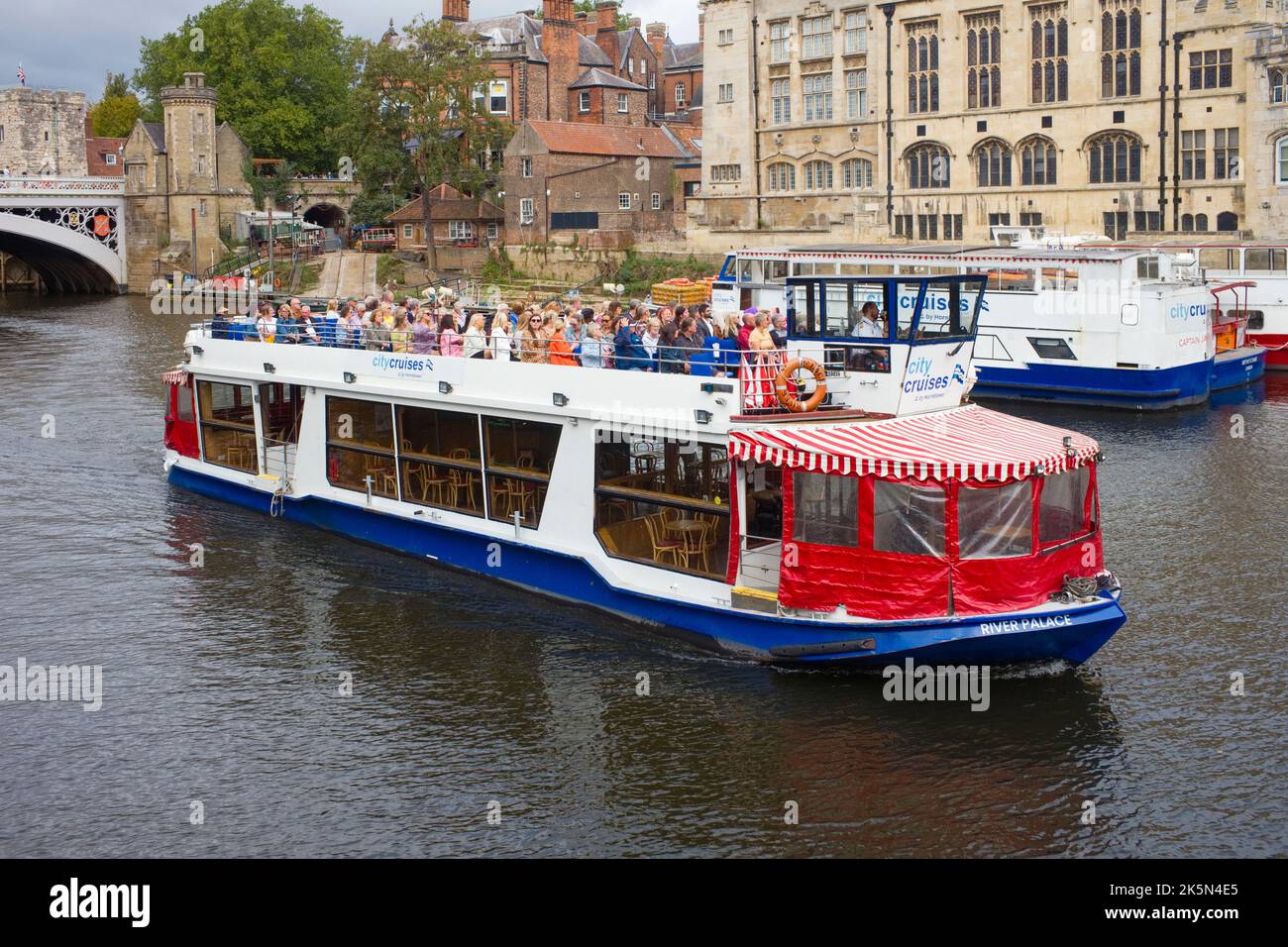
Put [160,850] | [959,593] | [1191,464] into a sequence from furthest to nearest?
[1191,464], [959,593], [160,850]

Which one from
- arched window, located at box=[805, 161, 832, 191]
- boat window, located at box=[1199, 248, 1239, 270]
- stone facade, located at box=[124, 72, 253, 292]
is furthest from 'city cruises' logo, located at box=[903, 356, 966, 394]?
stone facade, located at box=[124, 72, 253, 292]

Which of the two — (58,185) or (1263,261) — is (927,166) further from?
(58,185)

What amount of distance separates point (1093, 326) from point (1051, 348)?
164 cm

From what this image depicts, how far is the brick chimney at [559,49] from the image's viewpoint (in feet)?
345

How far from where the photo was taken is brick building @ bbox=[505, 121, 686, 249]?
8525 centimetres

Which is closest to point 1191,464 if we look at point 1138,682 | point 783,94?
point 1138,682

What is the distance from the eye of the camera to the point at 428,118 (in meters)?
86.8

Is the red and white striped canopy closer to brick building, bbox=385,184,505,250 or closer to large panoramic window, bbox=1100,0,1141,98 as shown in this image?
large panoramic window, bbox=1100,0,1141,98

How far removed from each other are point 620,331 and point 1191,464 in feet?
57.9

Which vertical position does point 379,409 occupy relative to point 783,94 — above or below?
below

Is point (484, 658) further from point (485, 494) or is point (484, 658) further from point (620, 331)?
point (620, 331)
